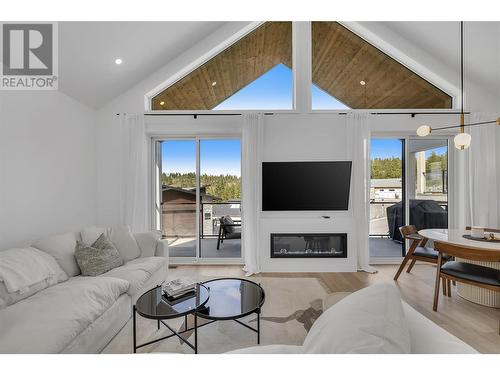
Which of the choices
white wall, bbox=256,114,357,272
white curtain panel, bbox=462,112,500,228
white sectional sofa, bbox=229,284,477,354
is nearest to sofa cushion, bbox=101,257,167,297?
white wall, bbox=256,114,357,272

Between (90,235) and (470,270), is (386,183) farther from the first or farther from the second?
(90,235)

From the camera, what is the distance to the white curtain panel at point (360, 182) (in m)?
4.00

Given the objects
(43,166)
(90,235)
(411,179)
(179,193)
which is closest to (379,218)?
(411,179)

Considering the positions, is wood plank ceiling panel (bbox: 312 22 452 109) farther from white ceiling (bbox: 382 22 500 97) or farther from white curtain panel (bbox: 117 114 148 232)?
white curtain panel (bbox: 117 114 148 232)

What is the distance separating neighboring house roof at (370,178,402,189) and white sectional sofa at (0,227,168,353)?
372cm

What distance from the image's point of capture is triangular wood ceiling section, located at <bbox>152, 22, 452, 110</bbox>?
4254 mm

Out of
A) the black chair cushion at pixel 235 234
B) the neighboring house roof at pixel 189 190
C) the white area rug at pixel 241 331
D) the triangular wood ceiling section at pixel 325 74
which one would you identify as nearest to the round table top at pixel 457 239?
the white area rug at pixel 241 331

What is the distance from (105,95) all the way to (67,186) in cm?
154

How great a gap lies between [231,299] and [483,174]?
4504 mm

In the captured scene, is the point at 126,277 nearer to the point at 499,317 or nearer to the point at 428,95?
the point at 499,317

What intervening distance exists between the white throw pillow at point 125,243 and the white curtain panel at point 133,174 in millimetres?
817

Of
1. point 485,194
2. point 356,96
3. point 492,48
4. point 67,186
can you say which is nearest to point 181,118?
point 67,186

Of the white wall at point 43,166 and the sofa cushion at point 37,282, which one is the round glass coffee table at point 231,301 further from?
the white wall at point 43,166

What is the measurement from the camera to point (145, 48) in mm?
3482
